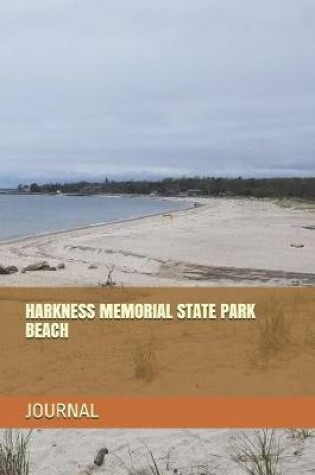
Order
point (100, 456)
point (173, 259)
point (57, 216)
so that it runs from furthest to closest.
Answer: point (57, 216) < point (173, 259) < point (100, 456)

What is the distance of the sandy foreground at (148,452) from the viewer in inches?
147

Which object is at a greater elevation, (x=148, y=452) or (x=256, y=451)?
(x=256, y=451)

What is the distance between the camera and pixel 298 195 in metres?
85.9

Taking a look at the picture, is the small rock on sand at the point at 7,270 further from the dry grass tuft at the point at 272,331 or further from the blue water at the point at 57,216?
the blue water at the point at 57,216

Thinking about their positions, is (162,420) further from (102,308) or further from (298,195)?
(298,195)

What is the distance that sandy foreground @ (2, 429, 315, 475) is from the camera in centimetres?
373

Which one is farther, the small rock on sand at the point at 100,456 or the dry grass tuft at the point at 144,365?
the dry grass tuft at the point at 144,365

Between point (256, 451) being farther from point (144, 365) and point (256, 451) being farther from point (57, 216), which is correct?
point (57, 216)

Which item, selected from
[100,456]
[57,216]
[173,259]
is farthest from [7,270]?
[57,216]

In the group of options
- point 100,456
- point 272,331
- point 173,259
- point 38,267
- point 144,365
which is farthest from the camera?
point 173,259

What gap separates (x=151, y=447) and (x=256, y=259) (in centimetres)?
1162

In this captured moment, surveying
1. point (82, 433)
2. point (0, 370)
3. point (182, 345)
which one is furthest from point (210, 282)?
point (82, 433)

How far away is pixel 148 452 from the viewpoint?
3988mm

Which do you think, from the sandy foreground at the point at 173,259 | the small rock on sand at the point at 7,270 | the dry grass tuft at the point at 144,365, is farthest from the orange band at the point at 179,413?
the small rock on sand at the point at 7,270
